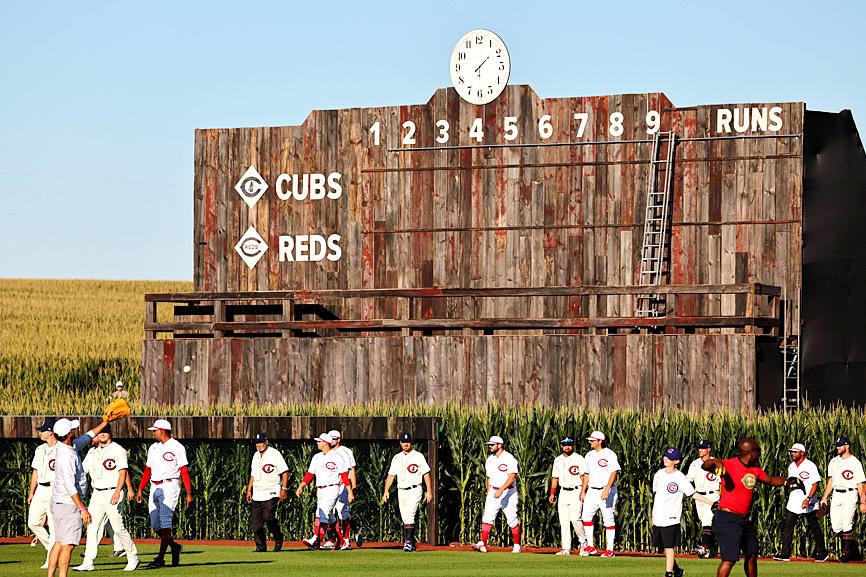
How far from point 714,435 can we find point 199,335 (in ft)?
47.1

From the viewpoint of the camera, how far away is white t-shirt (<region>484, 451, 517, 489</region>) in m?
25.5

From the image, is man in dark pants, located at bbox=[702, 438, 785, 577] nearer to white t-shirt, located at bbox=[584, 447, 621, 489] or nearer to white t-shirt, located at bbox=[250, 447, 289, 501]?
white t-shirt, located at bbox=[584, 447, 621, 489]

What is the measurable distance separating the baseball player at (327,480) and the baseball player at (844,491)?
24.4ft

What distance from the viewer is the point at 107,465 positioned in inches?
858

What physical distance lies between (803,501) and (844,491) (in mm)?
650

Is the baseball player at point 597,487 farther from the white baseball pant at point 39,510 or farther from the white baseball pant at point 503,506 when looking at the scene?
the white baseball pant at point 39,510

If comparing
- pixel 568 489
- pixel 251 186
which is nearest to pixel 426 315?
pixel 251 186

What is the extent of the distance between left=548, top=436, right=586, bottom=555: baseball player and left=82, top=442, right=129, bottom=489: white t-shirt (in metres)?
6.80

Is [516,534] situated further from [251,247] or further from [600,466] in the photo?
[251,247]

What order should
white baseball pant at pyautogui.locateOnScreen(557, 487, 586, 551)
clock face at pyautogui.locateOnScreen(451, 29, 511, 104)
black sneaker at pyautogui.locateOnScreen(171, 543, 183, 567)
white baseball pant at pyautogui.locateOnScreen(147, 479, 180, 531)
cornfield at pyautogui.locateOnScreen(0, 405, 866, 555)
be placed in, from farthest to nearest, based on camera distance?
1. clock face at pyautogui.locateOnScreen(451, 29, 511, 104)
2. cornfield at pyautogui.locateOnScreen(0, 405, 866, 555)
3. white baseball pant at pyautogui.locateOnScreen(557, 487, 586, 551)
4. white baseball pant at pyautogui.locateOnScreen(147, 479, 180, 531)
5. black sneaker at pyautogui.locateOnScreen(171, 543, 183, 567)

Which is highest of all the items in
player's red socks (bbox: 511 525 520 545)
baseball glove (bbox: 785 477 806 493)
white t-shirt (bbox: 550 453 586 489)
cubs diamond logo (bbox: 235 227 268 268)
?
cubs diamond logo (bbox: 235 227 268 268)

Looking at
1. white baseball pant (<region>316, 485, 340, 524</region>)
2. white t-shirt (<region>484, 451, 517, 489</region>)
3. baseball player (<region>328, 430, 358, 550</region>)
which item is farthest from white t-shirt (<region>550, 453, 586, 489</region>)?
white baseball pant (<region>316, 485, 340, 524</region>)

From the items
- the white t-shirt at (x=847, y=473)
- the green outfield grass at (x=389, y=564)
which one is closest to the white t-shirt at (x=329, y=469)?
the green outfield grass at (x=389, y=564)

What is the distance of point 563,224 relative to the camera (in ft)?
108
